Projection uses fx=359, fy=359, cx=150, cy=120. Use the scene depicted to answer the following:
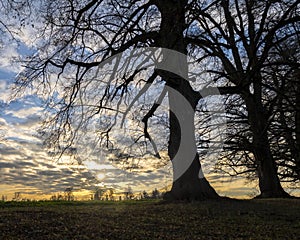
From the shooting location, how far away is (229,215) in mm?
8500

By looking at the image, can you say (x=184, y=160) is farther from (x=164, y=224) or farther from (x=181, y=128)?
(x=164, y=224)

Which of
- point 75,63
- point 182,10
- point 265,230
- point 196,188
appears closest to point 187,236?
point 265,230

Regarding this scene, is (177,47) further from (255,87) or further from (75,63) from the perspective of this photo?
(255,87)

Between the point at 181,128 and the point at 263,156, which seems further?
the point at 263,156

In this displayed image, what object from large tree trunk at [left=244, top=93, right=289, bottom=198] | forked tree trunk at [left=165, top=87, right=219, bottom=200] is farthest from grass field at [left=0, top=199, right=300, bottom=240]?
large tree trunk at [left=244, top=93, right=289, bottom=198]

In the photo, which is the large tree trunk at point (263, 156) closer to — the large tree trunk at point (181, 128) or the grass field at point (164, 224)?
the large tree trunk at point (181, 128)

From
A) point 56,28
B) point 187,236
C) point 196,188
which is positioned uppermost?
point 56,28

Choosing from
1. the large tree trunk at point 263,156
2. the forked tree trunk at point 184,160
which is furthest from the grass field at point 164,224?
the large tree trunk at point 263,156

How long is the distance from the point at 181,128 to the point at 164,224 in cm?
495

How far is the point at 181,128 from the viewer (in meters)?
11.6

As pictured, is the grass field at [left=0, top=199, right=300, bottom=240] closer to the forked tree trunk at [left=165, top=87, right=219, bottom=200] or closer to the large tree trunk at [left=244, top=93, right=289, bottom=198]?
the forked tree trunk at [left=165, top=87, right=219, bottom=200]

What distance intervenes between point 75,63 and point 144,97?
10.8ft

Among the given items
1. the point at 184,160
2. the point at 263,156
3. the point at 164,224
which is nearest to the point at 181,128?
the point at 184,160

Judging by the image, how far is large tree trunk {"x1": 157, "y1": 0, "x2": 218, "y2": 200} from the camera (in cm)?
1120
